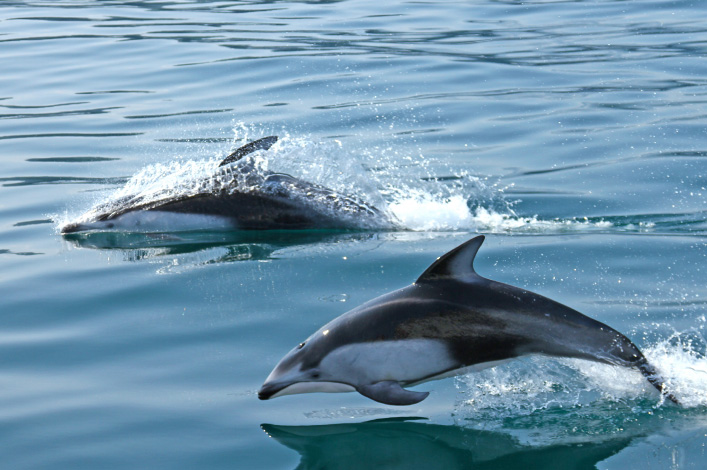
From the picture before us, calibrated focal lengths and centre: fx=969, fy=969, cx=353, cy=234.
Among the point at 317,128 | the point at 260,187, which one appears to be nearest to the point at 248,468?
the point at 260,187

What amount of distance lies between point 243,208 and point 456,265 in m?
4.00

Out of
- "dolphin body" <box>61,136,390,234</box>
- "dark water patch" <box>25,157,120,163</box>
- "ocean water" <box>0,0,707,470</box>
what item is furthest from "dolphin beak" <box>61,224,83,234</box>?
"dark water patch" <box>25,157,120,163</box>

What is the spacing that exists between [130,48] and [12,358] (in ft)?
48.0

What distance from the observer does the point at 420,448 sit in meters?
5.06

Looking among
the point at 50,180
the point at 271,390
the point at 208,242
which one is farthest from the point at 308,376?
the point at 50,180

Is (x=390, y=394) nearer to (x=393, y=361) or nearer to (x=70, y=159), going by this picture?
(x=393, y=361)

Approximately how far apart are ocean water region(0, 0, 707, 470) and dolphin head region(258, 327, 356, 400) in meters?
0.15

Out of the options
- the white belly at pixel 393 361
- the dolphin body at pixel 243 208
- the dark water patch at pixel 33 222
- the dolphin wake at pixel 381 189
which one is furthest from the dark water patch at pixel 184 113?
the white belly at pixel 393 361

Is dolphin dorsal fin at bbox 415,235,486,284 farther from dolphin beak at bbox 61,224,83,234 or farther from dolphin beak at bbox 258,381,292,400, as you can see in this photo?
dolphin beak at bbox 61,224,83,234

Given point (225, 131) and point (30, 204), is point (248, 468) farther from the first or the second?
point (225, 131)

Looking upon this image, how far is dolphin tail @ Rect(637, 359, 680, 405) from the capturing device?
5.26m

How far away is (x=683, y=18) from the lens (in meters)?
19.8

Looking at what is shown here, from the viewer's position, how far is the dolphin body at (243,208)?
886 centimetres

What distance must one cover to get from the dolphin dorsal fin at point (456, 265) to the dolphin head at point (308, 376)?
72cm
